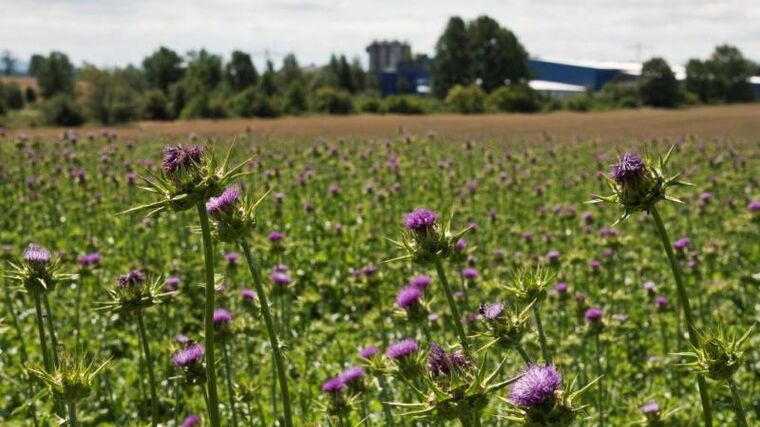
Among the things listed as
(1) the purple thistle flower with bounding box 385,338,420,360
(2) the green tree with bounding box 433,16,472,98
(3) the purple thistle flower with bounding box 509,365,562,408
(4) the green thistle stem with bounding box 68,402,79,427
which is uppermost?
(2) the green tree with bounding box 433,16,472,98

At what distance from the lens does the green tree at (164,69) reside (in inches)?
3922

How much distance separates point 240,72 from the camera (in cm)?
9625

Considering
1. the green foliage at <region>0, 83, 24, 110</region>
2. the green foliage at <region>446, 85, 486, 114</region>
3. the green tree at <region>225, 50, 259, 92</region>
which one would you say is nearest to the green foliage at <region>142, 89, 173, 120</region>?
the green tree at <region>225, 50, 259, 92</region>

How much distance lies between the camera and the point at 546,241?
9898mm

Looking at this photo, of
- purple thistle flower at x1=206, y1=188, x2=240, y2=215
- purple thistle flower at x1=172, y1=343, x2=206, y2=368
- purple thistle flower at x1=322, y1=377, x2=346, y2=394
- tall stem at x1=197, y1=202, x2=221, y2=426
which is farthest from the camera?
purple thistle flower at x1=322, y1=377, x2=346, y2=394

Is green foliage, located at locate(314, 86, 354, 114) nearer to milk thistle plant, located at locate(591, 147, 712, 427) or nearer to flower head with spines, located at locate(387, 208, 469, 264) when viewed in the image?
flower head with spines, located at locate(387, 208, 469, 264)

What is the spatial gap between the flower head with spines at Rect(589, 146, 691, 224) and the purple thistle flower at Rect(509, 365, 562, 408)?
74 centimetres

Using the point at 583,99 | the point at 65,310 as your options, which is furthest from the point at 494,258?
the point at 583,99

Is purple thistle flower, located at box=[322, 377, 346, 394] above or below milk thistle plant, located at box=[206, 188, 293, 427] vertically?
below

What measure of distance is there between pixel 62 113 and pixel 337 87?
46771mm

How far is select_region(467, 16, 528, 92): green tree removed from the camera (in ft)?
317

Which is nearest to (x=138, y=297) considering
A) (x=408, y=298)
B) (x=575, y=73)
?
(x=408, y=298)

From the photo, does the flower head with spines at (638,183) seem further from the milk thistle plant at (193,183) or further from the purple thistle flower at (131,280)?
the purple thistle flower at (131,280)

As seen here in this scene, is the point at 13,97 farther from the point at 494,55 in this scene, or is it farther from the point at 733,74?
the point at 733,74
